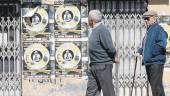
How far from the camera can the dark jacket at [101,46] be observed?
30.2 feet

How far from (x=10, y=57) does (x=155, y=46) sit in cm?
404

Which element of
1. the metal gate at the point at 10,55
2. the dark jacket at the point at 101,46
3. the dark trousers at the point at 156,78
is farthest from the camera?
the metal gate at the point at 10,55

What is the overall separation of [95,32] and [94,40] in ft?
0.42

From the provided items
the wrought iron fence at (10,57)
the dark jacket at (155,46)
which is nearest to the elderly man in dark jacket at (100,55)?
the dark jacket at (155,46)

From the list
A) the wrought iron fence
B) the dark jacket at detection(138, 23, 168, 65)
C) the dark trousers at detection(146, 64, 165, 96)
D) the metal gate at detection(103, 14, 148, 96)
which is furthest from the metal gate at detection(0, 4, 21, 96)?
the dark trousers at detection(146, 64, 165, 96)

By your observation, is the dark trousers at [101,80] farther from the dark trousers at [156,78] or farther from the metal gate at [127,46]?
the metal gate at [127,46]

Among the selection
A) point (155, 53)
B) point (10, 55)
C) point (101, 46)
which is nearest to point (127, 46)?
point (10, 55)

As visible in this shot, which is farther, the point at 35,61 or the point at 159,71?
the point at 35,61

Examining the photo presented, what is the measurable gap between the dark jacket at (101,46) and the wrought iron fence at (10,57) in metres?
3.31

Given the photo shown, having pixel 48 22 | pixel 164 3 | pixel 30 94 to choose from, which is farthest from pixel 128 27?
pixel 30 94

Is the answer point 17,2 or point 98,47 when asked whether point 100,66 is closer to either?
point 98,47

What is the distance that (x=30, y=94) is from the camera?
12.2m

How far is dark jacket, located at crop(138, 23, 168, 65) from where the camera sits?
9312 mm

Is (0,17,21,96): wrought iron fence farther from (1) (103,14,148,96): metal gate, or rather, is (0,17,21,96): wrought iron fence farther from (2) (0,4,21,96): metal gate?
(1) (103,14,148,96): metal gate
